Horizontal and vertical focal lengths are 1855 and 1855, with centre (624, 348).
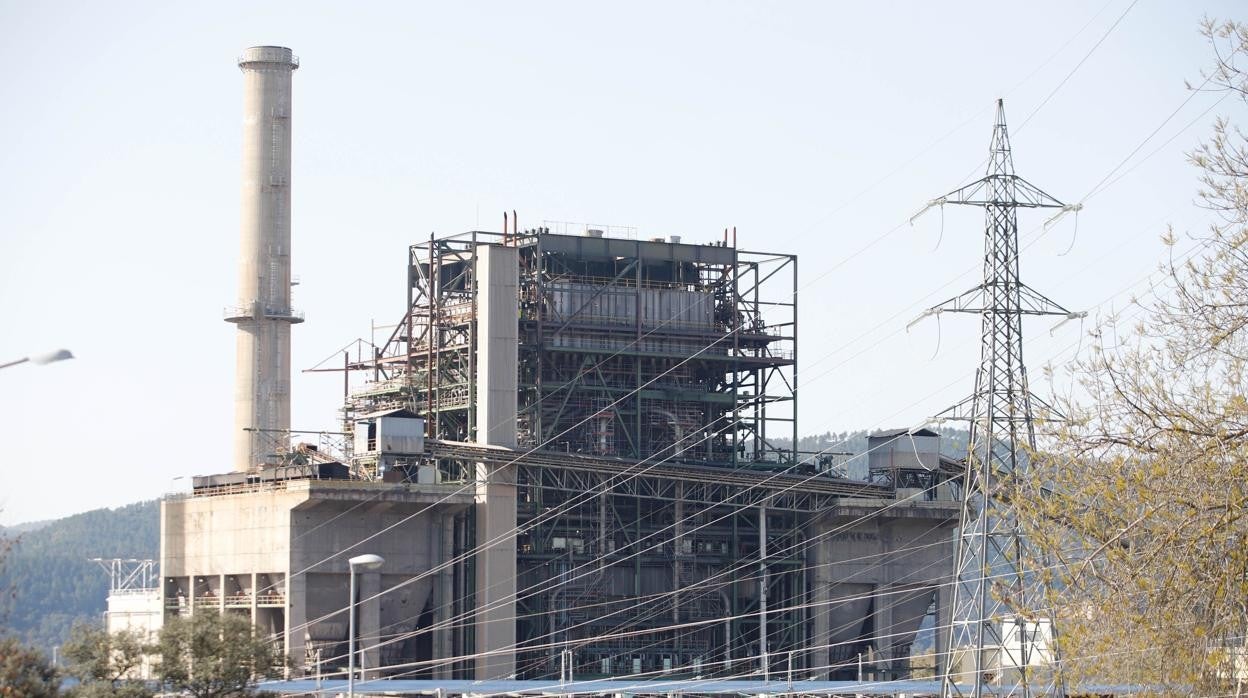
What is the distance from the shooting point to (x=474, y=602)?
73.6 meters

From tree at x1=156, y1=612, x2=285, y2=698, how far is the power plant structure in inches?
992

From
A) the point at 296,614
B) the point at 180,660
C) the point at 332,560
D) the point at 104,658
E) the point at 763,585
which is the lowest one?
the point at 180,660

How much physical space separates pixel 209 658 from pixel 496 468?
2888cm

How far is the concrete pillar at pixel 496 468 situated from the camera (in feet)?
236

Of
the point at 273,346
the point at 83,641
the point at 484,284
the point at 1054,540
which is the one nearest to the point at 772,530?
the point at 484,284

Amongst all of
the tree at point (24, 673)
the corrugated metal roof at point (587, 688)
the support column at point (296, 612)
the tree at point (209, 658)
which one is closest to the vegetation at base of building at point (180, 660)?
the tree at point (209, 658)

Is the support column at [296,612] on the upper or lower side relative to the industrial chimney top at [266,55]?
lower

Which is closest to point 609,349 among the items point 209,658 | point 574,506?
point 574,506

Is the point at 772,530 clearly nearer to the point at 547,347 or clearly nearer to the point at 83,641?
the point at 547,347

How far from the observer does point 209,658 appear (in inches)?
1726

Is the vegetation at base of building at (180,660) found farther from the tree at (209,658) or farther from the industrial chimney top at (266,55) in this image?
the industrial chimney top at (266,55)

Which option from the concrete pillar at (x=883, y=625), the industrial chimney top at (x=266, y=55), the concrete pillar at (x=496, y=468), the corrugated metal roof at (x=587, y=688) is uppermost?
the industrial chimney top at (x=266, y=55)

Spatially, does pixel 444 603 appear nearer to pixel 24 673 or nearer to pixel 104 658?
pixel 104 658

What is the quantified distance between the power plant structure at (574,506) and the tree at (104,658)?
90.7ft
